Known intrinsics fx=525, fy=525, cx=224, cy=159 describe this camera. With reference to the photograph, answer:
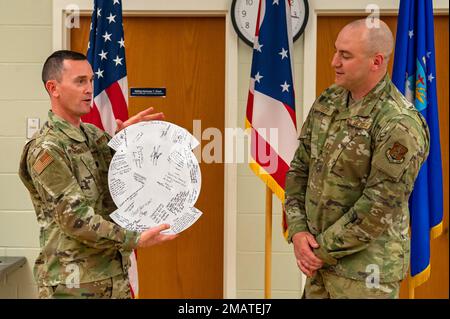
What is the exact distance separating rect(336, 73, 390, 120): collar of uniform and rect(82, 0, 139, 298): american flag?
42.5 inches

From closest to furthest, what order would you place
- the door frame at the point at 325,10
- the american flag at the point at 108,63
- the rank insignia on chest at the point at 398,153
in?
the rank insignia on chest at the point at 398,153, the american flag at the point at 108,63, the door frame at the point at 325,10

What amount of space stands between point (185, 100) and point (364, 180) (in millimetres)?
1589

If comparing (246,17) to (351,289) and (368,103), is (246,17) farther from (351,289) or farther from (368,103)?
(351,289)

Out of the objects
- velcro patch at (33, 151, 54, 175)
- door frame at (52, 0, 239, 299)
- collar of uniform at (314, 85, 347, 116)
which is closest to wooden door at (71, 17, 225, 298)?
→ door frame at (52, 0, 239, 299)

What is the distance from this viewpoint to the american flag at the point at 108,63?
2.35 m

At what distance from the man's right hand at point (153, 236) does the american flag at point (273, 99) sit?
0.66 m

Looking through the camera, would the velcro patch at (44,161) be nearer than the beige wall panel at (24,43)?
Yes

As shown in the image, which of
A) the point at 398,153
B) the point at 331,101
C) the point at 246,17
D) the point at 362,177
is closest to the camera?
the point at 398,153

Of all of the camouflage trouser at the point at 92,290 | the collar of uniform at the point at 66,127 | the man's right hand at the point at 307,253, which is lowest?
the camouflage trouser at the point at 92,290

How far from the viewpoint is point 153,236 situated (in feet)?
5.52

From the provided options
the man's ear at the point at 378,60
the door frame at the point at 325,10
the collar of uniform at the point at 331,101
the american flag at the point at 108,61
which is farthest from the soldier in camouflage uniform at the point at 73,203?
the door frame at the point at 325,10

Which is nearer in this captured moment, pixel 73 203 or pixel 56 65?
pixel 73 203

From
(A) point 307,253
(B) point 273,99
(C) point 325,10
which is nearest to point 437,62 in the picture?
(C) point 325,10

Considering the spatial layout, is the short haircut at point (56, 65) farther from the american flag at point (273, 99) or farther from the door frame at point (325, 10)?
the door frame at point (325, 10)
